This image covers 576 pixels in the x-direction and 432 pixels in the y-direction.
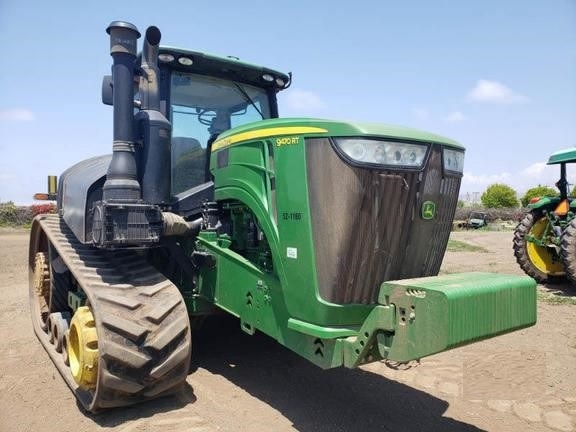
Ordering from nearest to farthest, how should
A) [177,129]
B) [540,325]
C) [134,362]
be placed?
[134,362] → [177,129] → [540,325]

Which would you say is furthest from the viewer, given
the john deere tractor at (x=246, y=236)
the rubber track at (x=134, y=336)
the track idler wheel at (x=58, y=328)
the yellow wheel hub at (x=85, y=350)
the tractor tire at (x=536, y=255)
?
the tractor tire at (x=536, y=255)

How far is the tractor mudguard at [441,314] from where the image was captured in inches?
95.7

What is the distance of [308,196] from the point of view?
296 centimetres

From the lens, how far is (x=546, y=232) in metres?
9.14

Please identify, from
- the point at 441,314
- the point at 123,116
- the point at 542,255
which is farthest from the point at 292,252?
the point at 542,255

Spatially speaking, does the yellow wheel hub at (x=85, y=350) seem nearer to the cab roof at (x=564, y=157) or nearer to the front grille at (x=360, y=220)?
the front grille at (x=360, y=220)

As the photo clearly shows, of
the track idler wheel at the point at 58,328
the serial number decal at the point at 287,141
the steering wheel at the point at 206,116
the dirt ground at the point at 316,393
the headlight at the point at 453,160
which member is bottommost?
the dirt ground at the point at 316,393

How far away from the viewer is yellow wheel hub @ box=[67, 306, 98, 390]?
3439 millimetres

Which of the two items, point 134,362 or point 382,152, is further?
point 134,362

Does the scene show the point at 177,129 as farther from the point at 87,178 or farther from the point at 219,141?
the point at 87,178

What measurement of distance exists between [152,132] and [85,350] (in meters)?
1.63

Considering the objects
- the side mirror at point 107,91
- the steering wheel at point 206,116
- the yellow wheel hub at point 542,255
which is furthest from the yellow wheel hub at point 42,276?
the yellow wheel hub at point 542,255

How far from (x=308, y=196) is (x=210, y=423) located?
165 cm

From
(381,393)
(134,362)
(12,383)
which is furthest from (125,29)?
(381,393)
